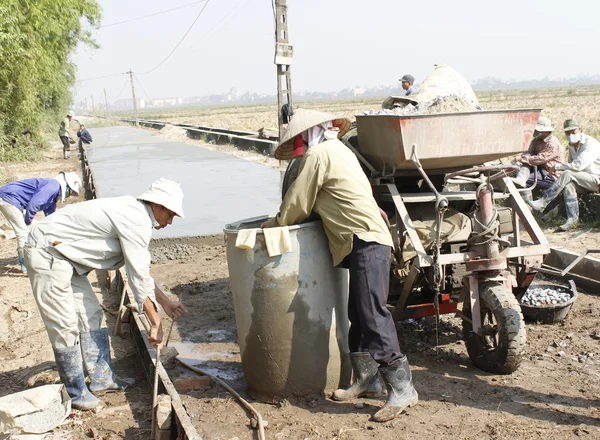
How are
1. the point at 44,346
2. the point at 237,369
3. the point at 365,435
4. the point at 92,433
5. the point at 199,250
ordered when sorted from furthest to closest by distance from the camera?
the point at 199,250 < the point at 44,346 < the point at 237,369 < the point at 92,433 < the point at 365,435

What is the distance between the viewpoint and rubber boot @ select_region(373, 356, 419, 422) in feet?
14.0

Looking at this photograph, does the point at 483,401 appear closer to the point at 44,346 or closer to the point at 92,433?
the point at 92,433

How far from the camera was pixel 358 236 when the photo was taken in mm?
4258

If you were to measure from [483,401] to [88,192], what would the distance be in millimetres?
12454

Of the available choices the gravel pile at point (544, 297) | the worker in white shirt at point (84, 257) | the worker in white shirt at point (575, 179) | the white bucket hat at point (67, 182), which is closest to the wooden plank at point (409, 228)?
the gravel pile at point (544, 297)

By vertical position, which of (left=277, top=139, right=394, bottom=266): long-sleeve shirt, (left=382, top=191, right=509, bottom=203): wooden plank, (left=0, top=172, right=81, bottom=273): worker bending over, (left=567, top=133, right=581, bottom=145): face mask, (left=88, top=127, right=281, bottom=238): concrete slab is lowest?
(left=88, top=127, right=281, bottom=238): concrete slab

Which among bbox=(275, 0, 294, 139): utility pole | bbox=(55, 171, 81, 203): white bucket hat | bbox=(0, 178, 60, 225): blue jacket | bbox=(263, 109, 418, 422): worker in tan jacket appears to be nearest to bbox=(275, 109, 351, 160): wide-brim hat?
bbox=(263, 109, 418, 422): worker in tan jacket

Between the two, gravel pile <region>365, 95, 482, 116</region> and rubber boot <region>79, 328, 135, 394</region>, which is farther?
gravel pile <region>365, 95, 482, 116</region>

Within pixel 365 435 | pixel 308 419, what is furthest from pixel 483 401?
pixel 308 419

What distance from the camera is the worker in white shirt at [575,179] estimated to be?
28.8ft

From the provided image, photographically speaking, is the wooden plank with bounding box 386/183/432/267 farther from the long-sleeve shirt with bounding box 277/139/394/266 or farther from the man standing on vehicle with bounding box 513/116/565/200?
the man standing on vehicle with bounding box 513/116/565/200

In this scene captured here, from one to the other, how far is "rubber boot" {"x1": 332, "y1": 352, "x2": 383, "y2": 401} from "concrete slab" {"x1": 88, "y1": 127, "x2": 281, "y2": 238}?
4952 millimetres

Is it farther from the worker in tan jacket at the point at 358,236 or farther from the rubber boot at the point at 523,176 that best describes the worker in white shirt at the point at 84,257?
the rubber boot at the point at 523,176

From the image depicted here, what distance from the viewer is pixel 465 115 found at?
17.0 feet
